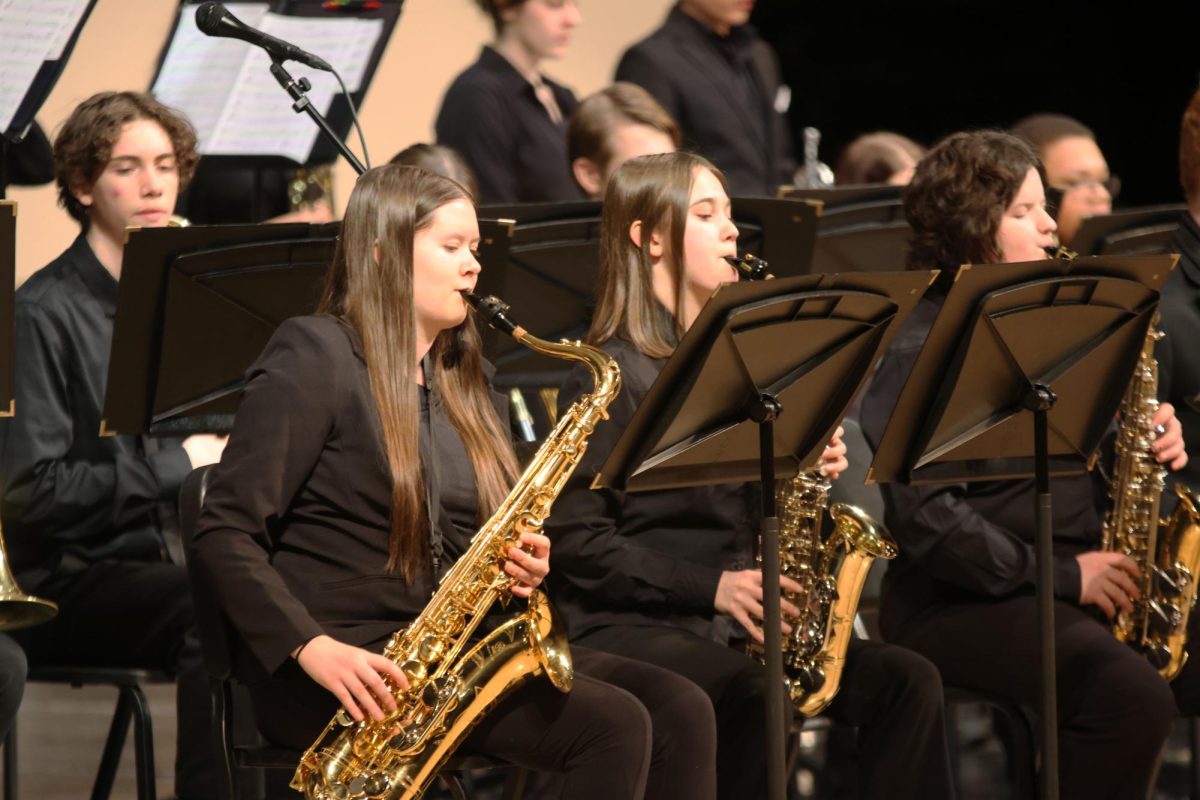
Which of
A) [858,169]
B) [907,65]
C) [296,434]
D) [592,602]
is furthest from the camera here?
[907,65]

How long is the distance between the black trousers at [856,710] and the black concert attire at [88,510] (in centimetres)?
76

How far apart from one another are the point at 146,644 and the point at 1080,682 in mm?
1677

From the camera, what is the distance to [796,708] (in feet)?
9.57

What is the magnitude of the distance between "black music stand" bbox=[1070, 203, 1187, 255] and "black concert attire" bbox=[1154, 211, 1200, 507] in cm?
18

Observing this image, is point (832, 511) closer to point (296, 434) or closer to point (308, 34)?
point (296, 434)

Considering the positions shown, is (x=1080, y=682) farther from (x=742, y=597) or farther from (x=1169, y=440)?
(x=742, y=597)

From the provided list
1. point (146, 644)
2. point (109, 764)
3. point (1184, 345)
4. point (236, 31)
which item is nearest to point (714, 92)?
point (1184, 345)

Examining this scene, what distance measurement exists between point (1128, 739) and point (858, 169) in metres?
2.77

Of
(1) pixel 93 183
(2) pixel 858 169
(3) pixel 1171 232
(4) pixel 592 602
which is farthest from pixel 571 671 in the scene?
(2) pixel 858 169

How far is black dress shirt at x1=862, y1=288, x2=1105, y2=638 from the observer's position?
3107mm

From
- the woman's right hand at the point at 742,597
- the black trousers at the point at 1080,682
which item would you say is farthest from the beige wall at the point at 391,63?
the black trousers at the point at 1080,682

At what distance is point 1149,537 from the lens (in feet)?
10.7

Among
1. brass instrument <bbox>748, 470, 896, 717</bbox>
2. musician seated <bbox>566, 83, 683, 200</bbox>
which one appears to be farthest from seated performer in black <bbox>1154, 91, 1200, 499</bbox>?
musician seated <bbox>566, 83, 683, 200</bbox>

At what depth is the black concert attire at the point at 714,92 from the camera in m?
4.71
